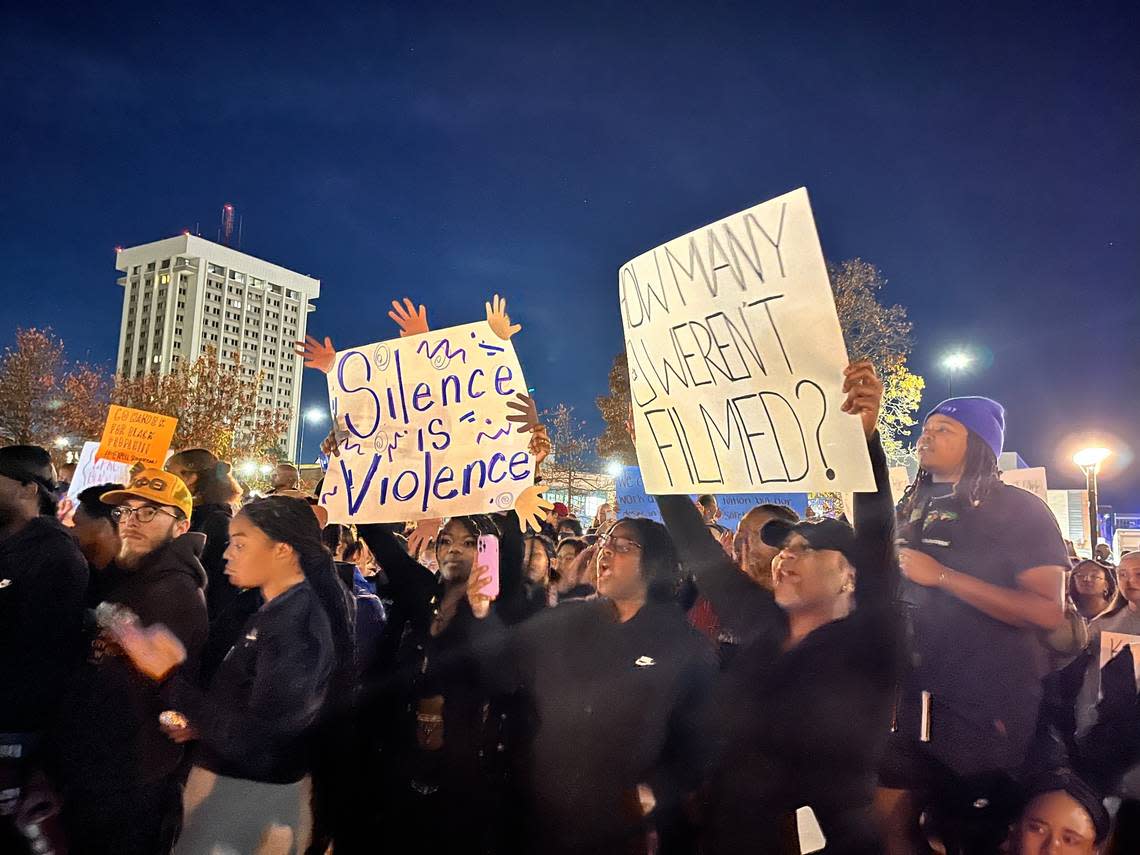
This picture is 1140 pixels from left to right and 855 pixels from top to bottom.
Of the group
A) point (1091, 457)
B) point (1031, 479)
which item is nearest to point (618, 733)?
point (1031, 479)

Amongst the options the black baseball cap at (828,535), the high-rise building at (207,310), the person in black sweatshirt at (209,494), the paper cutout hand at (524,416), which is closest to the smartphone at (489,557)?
the paper cutout hand at (524,416)

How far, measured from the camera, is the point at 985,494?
3.15m

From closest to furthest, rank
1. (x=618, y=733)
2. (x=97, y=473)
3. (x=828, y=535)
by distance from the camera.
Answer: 1. (x=828, y=535)
2. (x=618, y=733)
3. (x=97, y=473)

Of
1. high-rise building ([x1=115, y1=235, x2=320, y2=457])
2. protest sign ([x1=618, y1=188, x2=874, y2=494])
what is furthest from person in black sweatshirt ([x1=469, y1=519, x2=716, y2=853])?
high-rise building ([x1=115, y1=235, x2=320, y2=457])

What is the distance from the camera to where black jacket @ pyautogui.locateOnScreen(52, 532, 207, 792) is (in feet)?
10.7

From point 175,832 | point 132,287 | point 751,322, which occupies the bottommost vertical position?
point 175,832

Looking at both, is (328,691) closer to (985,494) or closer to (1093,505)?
→ (985,494)

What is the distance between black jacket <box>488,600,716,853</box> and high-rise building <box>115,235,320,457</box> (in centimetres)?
12600

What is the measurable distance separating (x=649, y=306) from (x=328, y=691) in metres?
2.11

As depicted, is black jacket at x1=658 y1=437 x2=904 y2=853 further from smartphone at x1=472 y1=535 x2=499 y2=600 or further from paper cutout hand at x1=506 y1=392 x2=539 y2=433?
paper cutout hand at x1=506 y1=392 x2=539 y2=433

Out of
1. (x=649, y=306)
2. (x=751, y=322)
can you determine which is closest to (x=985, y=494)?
(x=751, y=322)

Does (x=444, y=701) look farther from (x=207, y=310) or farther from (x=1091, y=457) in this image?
(x=207, y=310)

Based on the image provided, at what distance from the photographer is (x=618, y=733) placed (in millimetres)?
3119

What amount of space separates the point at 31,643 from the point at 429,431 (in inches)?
81.1
